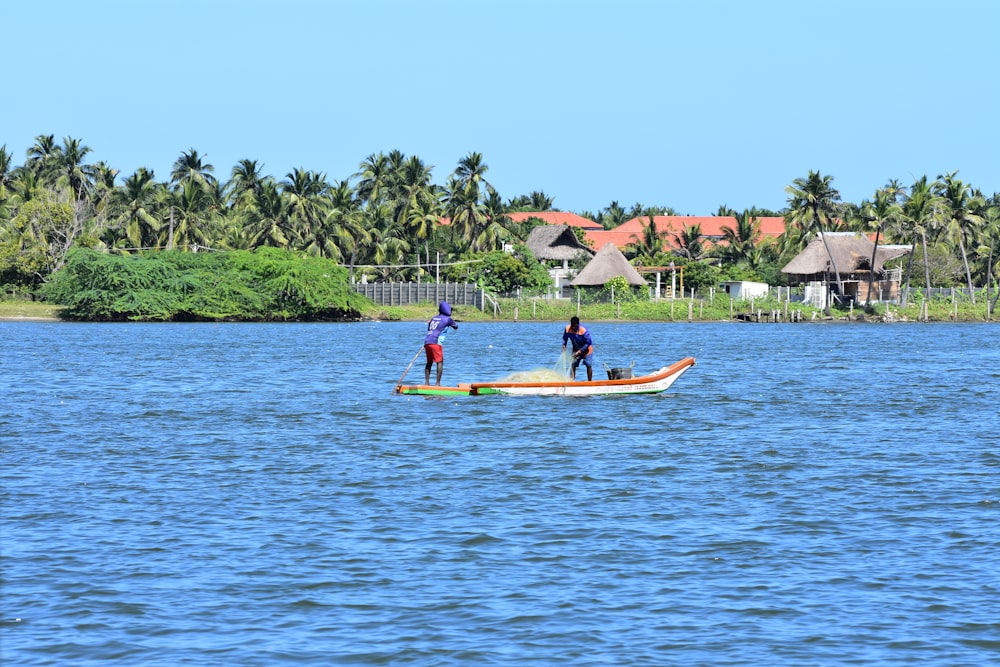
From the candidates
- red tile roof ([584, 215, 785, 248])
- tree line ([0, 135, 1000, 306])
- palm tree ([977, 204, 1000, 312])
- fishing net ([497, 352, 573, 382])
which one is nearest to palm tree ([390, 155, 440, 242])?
tree line ([0, 135, 1000, 306])

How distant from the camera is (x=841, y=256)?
10138 centimetres

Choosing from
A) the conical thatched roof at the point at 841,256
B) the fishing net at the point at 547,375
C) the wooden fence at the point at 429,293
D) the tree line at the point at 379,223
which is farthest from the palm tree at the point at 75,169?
the fishing net at the point at 547,375

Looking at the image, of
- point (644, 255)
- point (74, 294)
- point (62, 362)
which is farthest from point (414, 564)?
point (644, 255)

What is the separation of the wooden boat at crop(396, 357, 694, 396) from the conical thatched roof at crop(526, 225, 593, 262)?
260 feet

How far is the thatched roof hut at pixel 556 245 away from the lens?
11016cm

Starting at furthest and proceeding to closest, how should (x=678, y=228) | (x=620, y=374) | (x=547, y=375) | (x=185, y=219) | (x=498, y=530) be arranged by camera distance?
(x=678, y=228) → (x=185, y=219) → (x=547, y=375) → (x=620, y=374) → (x=498, y=530)

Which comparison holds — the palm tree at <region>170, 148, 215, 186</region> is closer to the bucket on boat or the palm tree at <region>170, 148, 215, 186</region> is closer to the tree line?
the tree line

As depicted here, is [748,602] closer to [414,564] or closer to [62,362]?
[414,564]

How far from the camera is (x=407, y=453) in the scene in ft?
71.1

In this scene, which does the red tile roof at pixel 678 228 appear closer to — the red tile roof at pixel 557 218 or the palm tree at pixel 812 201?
the red tile roof at pixel 557 218

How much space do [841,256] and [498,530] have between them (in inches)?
3560

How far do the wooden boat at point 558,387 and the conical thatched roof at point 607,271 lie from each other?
65.8 metres

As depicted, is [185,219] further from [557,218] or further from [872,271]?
[557,218]

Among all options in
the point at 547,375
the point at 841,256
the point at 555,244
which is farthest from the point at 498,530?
the point at 555,244
